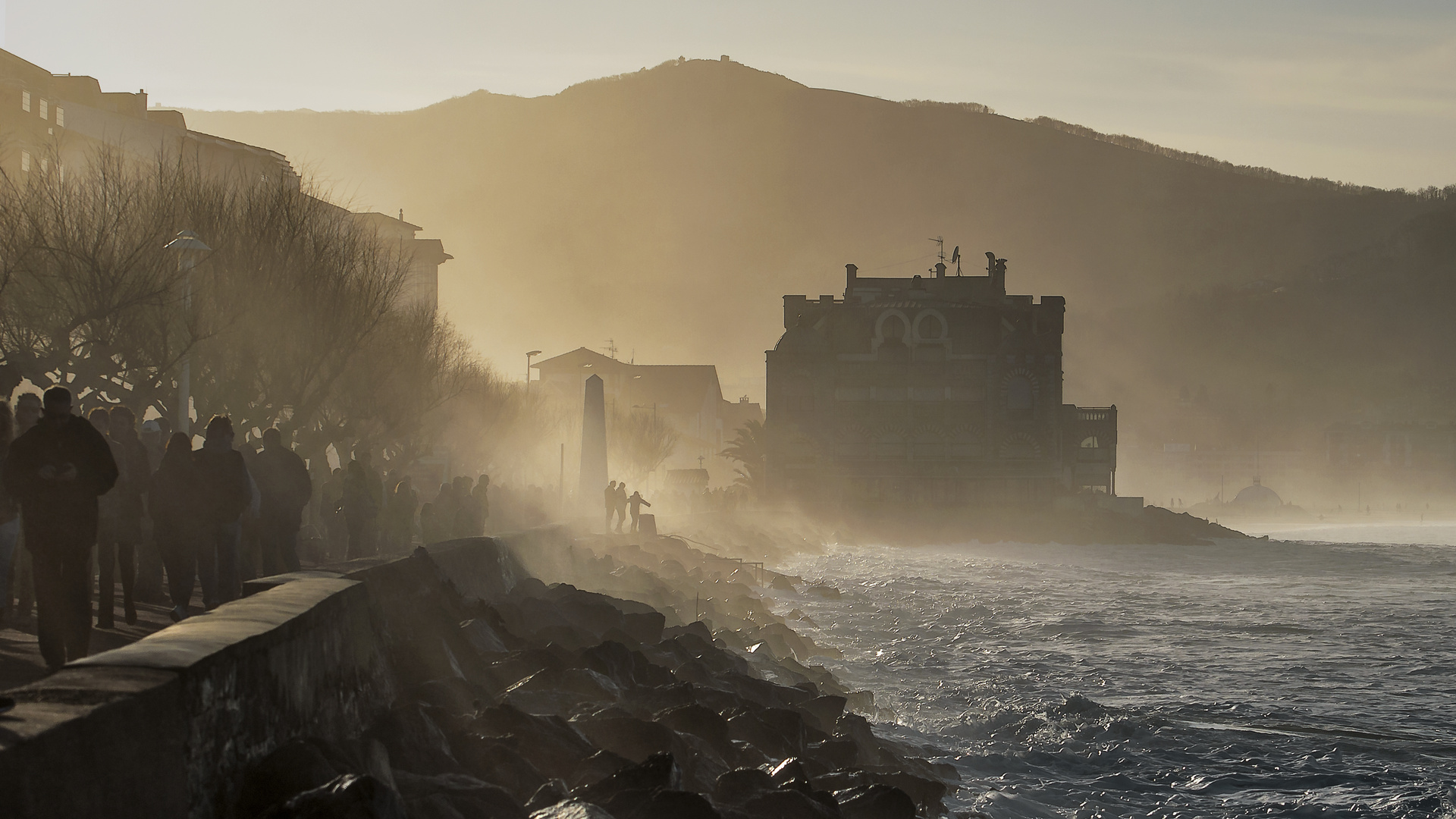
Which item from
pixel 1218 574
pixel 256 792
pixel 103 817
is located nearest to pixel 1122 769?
pixel 256 792

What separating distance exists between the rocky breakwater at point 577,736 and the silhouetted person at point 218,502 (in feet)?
6.00

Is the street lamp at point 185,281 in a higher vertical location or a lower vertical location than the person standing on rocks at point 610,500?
higher

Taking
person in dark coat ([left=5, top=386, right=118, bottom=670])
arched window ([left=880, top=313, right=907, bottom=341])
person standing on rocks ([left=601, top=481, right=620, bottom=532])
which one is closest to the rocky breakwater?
person in dark coat ([left=5, top=386, right=118, bottom=670])

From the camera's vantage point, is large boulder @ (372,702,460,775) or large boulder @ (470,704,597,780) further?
large boulder @ (470,704,597,780)

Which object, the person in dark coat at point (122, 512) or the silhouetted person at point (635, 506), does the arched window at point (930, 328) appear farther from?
the person in dark coat at point (122, 512)

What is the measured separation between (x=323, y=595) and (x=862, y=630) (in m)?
25.2

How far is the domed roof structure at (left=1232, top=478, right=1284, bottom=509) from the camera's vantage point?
185m

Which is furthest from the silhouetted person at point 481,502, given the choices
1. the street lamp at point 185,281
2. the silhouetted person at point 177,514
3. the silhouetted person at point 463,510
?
the silhouetted person at point 177,514

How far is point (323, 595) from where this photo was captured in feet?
27.5

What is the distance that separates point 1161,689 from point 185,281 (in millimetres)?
19441

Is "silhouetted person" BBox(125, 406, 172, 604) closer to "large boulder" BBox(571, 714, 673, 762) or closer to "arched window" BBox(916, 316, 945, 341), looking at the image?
"large boulder" BBox(571, 714, 673, 762)

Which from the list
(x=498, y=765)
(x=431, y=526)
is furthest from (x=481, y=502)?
(x=498, y=765)

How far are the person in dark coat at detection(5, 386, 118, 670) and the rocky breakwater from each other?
228 cm

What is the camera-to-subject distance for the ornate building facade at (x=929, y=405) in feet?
290
